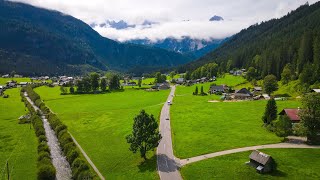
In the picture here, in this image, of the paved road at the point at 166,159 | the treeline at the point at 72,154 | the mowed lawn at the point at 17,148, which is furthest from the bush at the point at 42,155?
the paved road at the point at 166,159

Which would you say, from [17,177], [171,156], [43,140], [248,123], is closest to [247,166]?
[171,156]

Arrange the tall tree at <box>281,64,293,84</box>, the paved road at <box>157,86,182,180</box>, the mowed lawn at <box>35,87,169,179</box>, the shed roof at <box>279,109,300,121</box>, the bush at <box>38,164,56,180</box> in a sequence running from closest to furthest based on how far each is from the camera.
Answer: the paved road at <box>157,86,182,180</box> < the bush at <box>38,164,56,180</box> < the mowed lawn at <box>35,87,169,179</box> < the shed roof at <box>279,109,300,121</box> < the tall tree at <box>281,64,293,84</box>

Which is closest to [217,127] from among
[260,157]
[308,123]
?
[308,123]

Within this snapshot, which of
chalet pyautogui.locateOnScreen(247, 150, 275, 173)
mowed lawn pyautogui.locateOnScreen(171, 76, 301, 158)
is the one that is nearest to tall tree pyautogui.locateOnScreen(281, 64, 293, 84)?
mowed lawn pyautogui.locateOnScreen(171, 76, 301, 158)

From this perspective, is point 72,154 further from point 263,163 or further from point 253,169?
point 263,163

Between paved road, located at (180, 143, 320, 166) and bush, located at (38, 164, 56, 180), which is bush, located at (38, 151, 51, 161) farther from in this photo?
paved road, located at (180, 143, 320, 166)

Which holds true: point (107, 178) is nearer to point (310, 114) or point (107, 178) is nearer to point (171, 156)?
point (171, 156)
